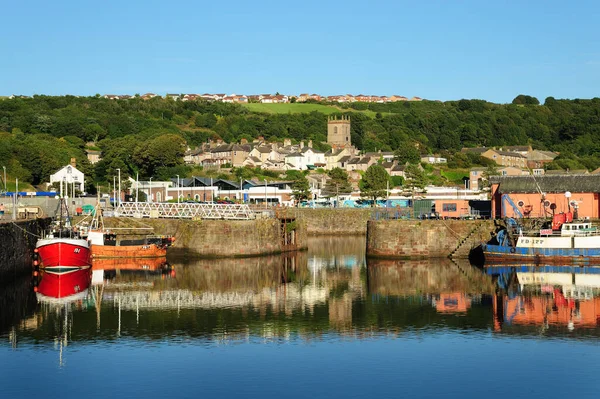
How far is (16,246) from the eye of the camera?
4984 centimetres

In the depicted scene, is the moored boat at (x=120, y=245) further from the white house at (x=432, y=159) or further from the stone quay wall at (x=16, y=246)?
the white house at (x=432, y=159)

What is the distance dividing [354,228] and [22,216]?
35925 mm

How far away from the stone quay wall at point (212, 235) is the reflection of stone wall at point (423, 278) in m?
8.04

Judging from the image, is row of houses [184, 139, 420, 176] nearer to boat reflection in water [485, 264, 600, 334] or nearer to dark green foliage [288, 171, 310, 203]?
dark green foliage [288, 171, 310, 203]

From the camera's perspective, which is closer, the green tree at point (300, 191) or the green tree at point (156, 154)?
the green tree at point (300, 191)

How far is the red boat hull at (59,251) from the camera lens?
51.6m

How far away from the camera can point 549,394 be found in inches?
1072

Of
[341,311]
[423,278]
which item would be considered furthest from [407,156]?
[341,311]

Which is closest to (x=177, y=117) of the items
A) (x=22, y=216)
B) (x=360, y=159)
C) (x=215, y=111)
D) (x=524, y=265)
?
(x=215, y=111)

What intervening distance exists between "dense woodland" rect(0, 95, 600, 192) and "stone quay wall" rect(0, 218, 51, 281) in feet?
174

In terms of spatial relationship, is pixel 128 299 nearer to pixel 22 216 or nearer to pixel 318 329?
pixel 318 329

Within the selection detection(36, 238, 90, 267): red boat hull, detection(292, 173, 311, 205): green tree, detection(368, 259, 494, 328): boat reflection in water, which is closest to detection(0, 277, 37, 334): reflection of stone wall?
detection(36, 238, 90, 267): red boat hull

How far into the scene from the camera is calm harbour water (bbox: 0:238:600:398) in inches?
1116

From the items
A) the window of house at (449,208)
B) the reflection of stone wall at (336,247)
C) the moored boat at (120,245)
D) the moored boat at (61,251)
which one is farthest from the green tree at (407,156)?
the moored boat at (61,251)
